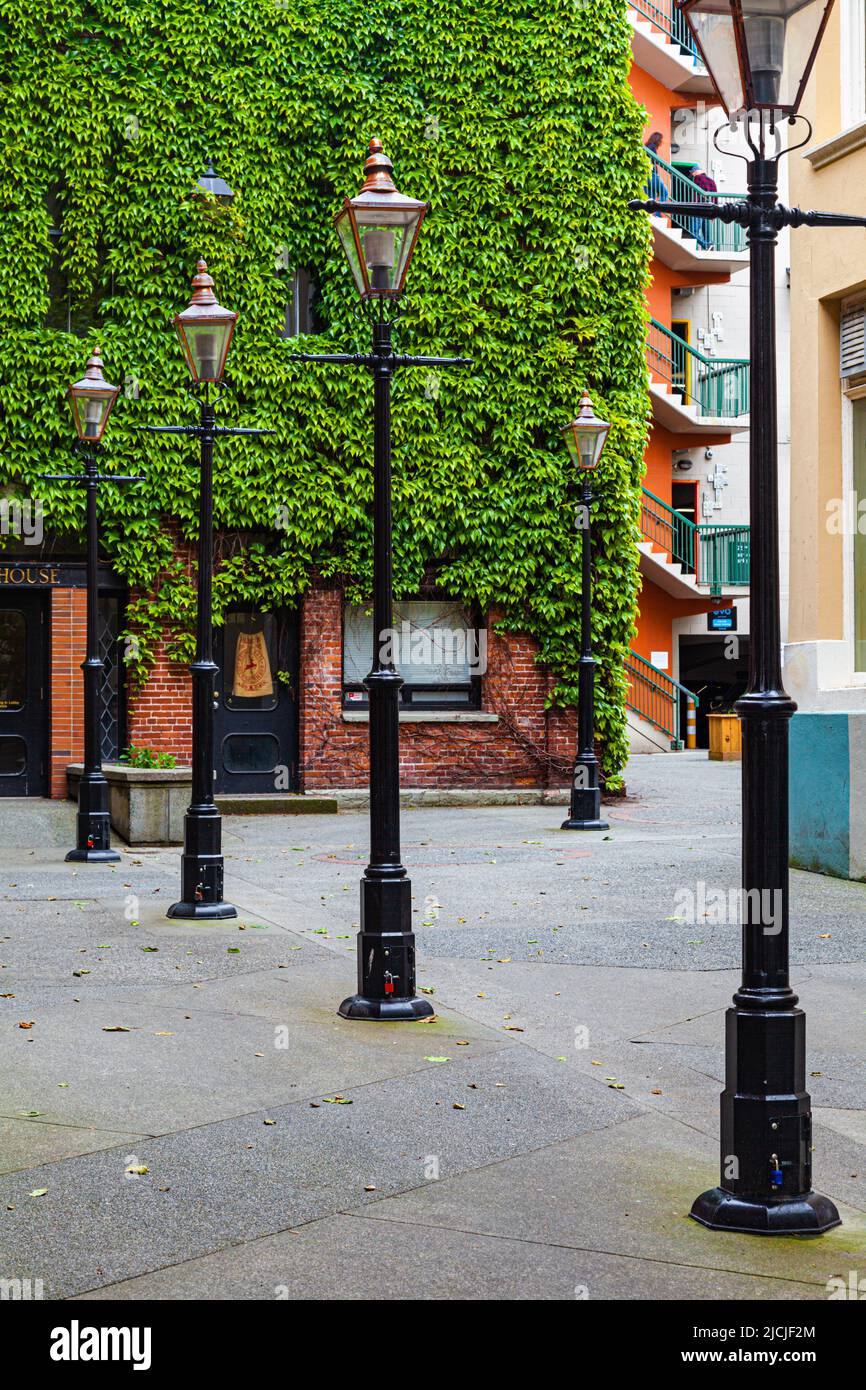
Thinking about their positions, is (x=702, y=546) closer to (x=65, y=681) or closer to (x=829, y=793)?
(x=65, y=681)

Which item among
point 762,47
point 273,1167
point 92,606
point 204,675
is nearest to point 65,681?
point 92,606

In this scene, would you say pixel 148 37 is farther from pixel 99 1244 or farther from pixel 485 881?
pixel 99 1244

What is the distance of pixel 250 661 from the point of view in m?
21.0

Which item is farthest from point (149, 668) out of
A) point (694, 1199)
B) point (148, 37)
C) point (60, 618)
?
point (694, 1199)

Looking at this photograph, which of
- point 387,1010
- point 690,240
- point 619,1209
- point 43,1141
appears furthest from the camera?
point 690,240

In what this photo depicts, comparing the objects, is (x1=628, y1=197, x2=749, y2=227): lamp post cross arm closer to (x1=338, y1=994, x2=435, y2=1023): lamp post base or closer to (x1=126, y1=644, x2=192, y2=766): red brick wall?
(x1=338, y1=994, x2=435, y2=1023): lamp post base

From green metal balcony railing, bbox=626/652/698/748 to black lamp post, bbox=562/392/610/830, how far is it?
1462cm

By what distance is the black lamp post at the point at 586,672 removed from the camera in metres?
17.4

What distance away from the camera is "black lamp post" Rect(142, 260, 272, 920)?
36.2 feet

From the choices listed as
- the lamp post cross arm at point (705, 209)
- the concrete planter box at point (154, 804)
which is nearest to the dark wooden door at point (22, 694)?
the concrete planter box at point (154, 804)

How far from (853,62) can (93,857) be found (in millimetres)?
9258

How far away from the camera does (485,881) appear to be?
1310cm

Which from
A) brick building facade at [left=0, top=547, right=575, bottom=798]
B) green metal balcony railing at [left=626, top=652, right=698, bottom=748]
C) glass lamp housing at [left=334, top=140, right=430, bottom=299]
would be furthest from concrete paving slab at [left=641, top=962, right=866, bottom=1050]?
green metal balcony railing at [left=626, top=652, right=698, bottom=748]

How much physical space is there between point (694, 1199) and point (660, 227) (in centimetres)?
3245
